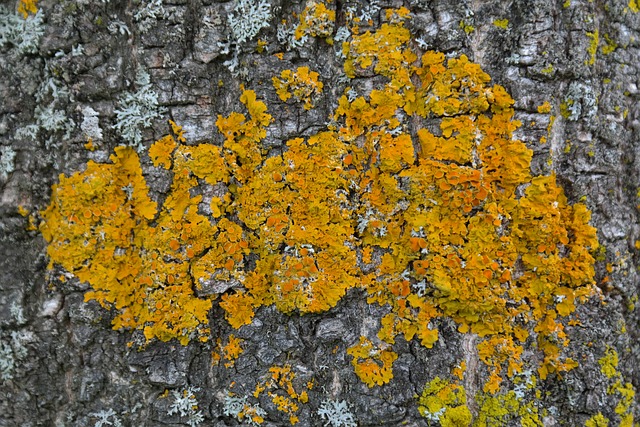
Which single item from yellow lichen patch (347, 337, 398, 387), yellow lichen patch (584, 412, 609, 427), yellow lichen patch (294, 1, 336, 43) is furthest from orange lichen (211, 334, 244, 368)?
yellow lichen patch (584, 412, 609, 427)

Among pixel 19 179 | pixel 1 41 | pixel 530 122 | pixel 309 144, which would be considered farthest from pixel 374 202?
pixel 1 41

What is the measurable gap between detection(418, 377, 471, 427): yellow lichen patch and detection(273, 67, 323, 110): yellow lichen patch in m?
1.10

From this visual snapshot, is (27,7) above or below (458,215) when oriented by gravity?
above

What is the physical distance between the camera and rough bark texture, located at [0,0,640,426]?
1656 millimetres

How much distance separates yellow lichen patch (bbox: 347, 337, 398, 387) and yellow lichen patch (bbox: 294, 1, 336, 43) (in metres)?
1.11

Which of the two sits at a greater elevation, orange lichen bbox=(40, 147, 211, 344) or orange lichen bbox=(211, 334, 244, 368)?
orange lichen bbox=(40, 147, 211, 344)

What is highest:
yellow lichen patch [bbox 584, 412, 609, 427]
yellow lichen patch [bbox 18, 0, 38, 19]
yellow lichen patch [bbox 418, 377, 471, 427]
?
yellow lichen patch [bbox 18, 0, 38, 19]

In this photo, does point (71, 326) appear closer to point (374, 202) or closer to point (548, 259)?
point (374, 202)

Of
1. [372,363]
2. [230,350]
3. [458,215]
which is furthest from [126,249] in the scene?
[458,215]

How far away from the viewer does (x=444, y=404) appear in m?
1.67

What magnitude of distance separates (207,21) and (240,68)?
0.65ft

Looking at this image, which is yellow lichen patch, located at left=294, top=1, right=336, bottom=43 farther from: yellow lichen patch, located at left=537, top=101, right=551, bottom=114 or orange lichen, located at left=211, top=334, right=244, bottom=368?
orange lichen, located at left=211, top=334, right=244, bottom=368

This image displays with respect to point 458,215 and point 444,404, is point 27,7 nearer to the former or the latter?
point 458,215

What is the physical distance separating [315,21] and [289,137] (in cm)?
42
